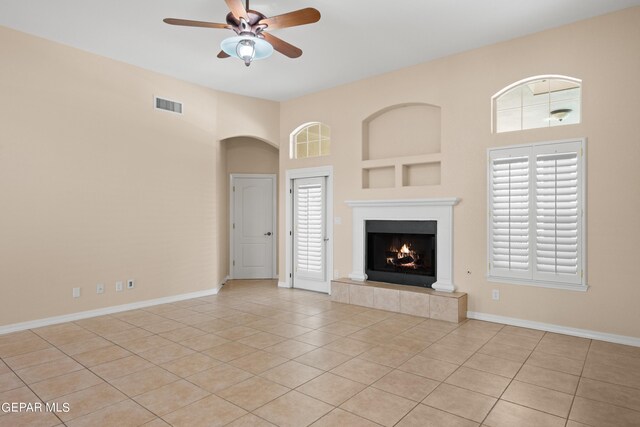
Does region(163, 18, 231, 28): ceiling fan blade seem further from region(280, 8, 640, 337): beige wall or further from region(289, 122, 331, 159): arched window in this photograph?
region(289, 122, 331, 159): arched window

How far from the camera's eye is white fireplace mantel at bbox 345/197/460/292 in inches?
199

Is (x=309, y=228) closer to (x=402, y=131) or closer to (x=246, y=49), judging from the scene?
(x=402, y=131)

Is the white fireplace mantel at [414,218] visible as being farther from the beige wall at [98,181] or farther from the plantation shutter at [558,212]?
the beige wall at [98,181]

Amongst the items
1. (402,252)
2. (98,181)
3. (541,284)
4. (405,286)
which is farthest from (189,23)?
(541,284)

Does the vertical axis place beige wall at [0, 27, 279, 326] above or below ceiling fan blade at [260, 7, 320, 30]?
below

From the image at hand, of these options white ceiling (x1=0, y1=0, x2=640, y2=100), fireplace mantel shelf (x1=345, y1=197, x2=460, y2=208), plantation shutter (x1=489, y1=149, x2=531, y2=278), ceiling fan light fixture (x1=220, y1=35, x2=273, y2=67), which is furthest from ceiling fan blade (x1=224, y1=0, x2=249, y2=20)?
plantation shutter (x1=489, y1=149, x2=531, y2=278)

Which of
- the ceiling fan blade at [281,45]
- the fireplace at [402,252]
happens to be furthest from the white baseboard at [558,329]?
the ceiling fan blade at [281,45]

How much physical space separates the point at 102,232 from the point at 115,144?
1.19m

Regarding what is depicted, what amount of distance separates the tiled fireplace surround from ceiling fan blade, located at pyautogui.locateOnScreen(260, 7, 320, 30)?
2.86 meters

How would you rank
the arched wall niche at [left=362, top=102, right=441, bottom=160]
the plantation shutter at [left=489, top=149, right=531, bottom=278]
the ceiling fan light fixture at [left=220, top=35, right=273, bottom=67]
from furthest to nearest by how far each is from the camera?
the arched wall niche at [left=362, top=102, right=441, bottom=160]
the plantation shutter at [left=489, top=149, right=531, bottom=278]
the ceiling fan light fixture at [left=220, top=35, right=273, bottom=67]

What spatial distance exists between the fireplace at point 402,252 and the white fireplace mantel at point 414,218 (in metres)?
0.08

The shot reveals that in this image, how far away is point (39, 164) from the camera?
452 cm

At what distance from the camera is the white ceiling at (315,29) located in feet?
12.5

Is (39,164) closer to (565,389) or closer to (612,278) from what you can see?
(565,389)
